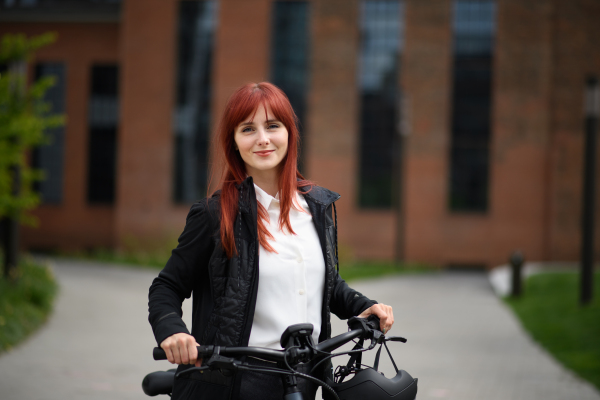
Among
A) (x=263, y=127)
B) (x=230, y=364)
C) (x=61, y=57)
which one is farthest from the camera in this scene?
(x=61, y=57)

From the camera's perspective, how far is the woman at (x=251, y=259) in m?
2.32

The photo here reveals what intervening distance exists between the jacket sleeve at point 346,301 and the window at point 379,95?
24.8m

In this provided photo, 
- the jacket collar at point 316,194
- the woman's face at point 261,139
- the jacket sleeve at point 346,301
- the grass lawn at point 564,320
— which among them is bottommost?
the grass lawn at point 564,320

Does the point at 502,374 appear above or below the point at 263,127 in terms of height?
below

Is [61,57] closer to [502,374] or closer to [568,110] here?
[568,110]

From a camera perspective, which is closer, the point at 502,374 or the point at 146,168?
the point at 502,374

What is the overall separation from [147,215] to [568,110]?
17.9 meters

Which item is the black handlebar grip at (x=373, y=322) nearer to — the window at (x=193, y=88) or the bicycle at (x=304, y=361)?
the bicycle at (x=304, y=361)

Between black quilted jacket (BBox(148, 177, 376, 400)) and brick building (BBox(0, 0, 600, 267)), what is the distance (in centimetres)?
2344

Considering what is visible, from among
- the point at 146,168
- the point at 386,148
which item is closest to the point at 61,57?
the point at 146,168

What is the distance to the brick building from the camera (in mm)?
26297

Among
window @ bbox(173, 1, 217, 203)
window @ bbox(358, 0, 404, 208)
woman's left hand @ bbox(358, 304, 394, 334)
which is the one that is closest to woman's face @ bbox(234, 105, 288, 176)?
woman's left hand @ bbox(358, 304, 394, 334)

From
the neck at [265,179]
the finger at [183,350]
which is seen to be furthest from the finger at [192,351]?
the neck at [265,179]

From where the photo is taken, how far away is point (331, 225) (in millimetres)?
2650
